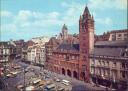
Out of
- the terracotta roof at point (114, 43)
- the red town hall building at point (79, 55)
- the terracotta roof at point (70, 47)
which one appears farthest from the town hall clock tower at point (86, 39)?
the terracotta roof at point (70, 47)

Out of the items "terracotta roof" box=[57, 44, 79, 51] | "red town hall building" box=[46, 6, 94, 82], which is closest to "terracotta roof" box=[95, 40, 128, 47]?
"red town hall building" box=[46, 6, 94, 82]

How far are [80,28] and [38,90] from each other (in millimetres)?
14116

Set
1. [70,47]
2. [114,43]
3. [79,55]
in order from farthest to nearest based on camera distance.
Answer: [70,47]
[79,55]
[114,43]

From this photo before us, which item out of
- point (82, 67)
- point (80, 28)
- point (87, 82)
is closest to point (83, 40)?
point (80, 28)

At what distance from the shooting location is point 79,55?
37.7 meters

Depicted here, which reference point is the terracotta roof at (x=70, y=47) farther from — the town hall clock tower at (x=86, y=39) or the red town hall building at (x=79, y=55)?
the town hall clock tower at (x=86, y=39)

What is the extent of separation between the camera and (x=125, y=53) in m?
29.5

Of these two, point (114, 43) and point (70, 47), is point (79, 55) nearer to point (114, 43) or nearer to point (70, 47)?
point (70, 47)

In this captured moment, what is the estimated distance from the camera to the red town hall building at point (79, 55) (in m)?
35.6

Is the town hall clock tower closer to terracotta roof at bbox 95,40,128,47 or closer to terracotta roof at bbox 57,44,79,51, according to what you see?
terracotta roof at bbox 95,40,128,47

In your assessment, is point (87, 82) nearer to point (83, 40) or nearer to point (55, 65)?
point (83, 40)

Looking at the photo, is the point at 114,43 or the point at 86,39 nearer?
the point at 114,43

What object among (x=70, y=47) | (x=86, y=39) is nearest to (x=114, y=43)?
(x=86, y=39)

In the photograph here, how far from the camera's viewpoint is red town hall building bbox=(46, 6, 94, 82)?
3559 centimetres
